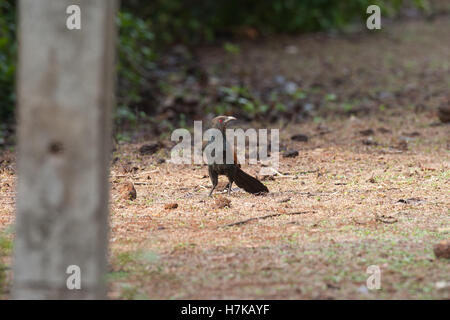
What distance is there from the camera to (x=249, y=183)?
5.04 metres

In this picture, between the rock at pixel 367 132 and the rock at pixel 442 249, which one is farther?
the rock at pixel 367 132

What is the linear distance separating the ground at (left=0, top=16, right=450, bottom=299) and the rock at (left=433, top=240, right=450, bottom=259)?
0.10ft

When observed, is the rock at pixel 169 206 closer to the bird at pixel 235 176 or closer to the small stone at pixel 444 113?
the bird at pixel 235 176

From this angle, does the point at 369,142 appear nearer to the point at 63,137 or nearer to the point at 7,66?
the point at 7,66

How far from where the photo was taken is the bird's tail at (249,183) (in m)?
5.03

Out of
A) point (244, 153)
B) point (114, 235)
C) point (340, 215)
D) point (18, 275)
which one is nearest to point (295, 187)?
point (340, 215)

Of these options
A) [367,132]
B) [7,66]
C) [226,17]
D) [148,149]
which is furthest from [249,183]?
[226,17]

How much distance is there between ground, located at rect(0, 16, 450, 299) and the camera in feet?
10.8

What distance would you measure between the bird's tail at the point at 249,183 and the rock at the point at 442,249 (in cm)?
169

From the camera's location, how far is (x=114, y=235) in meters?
3.99

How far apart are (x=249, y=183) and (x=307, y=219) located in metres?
0.82

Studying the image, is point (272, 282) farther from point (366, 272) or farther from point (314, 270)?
point (366, 272)

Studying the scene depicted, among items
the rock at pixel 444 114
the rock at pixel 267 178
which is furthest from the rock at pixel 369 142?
the rock at pixel 267 178

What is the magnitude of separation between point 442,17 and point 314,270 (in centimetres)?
1308
